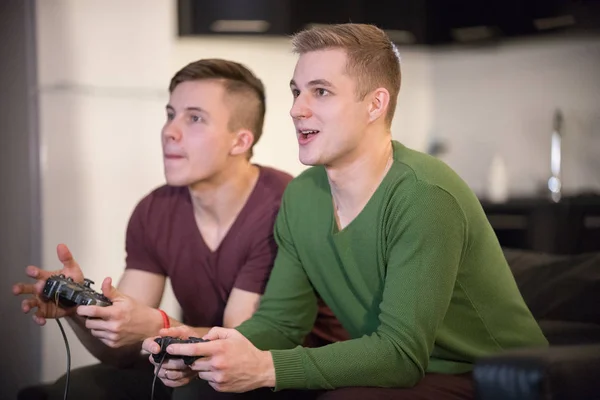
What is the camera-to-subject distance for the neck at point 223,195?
70.2 inches

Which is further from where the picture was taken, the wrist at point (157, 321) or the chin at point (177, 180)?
the chin at point (177, 180)

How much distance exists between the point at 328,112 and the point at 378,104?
0.09m

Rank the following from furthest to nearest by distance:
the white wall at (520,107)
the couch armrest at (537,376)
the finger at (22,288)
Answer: the white wall at (520,107) → the finger at (22,288) → the couch armrest at (537,376)

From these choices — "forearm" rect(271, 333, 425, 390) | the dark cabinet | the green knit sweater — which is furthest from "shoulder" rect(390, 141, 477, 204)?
the dark cabinet

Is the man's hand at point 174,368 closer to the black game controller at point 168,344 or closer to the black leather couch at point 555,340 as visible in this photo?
the black game controller at point 168,344

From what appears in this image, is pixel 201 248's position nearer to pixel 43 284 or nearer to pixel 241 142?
pixel 241 142

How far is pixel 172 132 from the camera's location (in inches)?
70.0

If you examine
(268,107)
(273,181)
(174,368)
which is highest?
(268,107)

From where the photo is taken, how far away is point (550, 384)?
3.66 feet

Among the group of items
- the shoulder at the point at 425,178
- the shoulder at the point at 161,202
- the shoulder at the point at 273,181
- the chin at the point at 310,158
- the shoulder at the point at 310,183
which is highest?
the chin at the point at 310,158

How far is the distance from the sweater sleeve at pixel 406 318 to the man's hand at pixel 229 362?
2 cm

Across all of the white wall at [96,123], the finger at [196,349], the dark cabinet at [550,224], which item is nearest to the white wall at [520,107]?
the dark cabinet at [550,224]

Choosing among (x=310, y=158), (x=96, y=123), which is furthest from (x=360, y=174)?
(x=96, y=123)

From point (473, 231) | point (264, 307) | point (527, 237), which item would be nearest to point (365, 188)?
point (473, 231)
